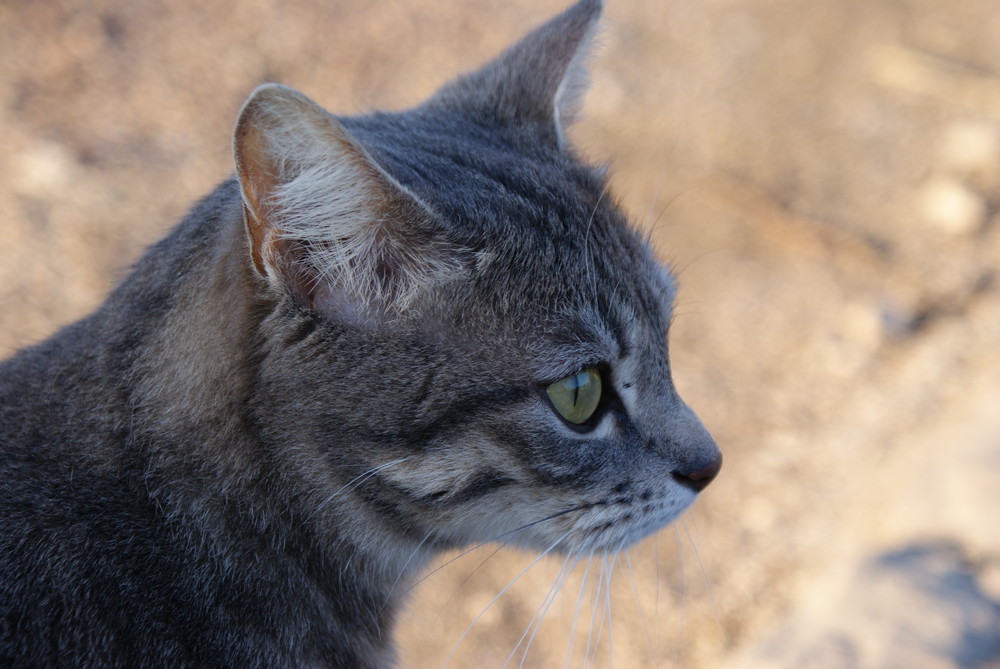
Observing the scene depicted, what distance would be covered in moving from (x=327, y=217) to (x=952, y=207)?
4.31 metres

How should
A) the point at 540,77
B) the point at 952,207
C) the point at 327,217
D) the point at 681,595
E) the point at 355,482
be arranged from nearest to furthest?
1. the point at 327,217
2. the point at 355,482
3. the point at 540,77
4. the point at 681,595
5. the point at 952,207

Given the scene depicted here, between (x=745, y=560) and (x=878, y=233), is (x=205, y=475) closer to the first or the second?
(x=745, y=560)

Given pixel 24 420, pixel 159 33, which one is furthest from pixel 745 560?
pixel 159 33

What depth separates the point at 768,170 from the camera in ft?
17.0

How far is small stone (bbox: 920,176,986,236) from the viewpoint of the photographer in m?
4.88

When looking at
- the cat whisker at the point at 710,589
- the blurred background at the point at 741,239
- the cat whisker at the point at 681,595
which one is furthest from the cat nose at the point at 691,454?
the cat whisker at the point at 710,589

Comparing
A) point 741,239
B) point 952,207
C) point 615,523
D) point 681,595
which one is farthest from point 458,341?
point 952,207

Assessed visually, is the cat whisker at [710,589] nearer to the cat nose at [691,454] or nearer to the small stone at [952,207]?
the cat nose at [691,454]

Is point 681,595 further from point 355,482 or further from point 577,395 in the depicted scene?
point 355,482

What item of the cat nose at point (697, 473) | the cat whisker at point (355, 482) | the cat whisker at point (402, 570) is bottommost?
the cat whisker at point (402, 570)

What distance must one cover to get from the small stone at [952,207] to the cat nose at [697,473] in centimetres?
355

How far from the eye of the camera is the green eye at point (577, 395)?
1.80 meters

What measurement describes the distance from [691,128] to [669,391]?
3.67 meters

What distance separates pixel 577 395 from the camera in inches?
71.8
